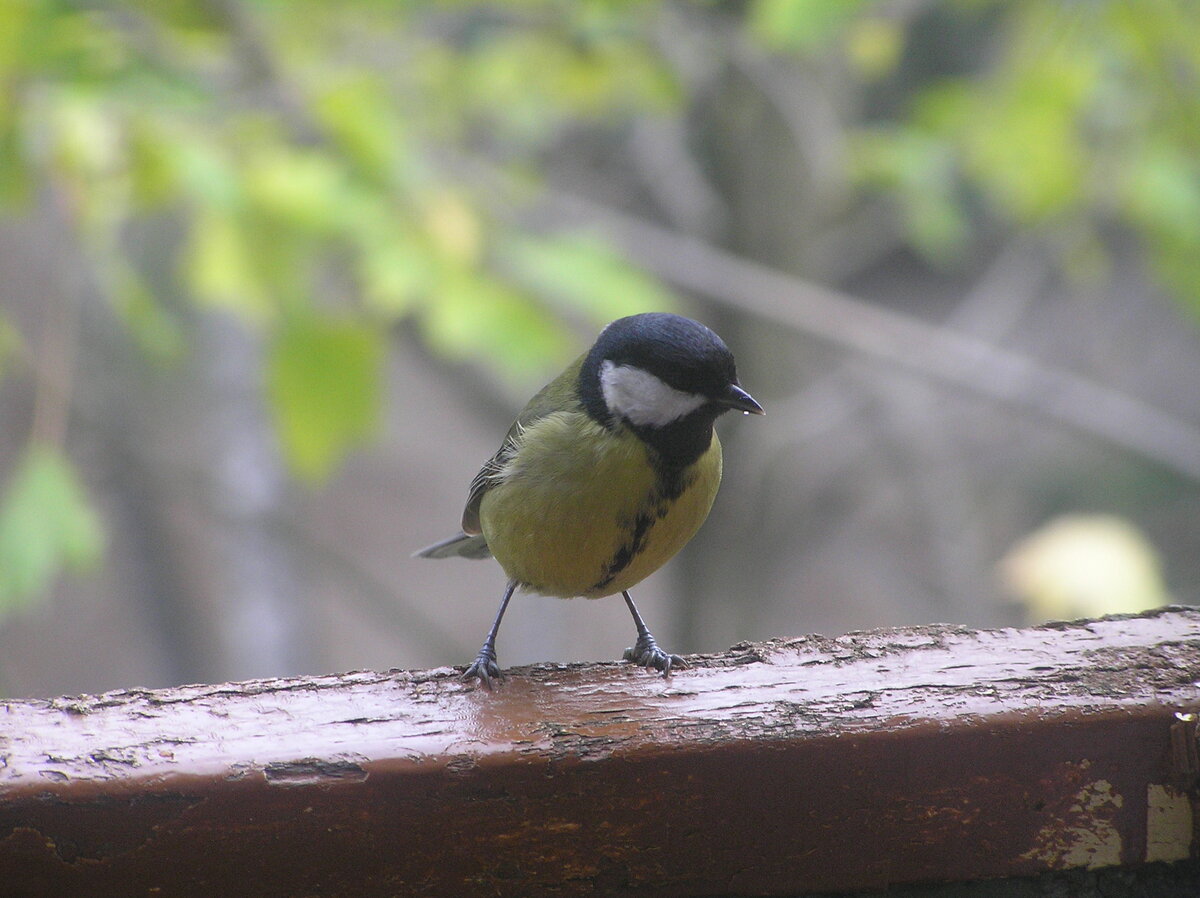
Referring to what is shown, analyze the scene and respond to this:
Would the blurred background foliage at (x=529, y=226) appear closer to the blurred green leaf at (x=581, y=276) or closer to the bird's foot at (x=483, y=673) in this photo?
the blurred green leaf at (x=581, y=276)

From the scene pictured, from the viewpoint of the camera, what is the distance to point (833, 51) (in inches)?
158

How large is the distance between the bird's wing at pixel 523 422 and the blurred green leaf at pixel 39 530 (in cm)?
79

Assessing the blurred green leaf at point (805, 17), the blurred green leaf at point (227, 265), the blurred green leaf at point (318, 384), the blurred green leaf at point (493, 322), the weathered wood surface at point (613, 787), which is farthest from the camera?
the blurred green leaf at point (493, 322)

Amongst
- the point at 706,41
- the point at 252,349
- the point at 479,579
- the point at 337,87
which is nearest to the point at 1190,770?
the point at 337,87

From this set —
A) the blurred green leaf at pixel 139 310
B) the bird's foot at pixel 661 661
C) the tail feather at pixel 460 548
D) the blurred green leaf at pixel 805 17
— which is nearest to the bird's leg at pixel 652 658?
the bird's foot at pixel 661 661

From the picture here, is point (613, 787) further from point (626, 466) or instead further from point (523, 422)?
point (523, 422)

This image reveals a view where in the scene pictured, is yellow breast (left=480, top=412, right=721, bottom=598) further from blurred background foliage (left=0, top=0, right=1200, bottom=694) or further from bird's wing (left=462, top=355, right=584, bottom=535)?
blurred background foliage (left=0, top=0, right=1200, bottom=694)

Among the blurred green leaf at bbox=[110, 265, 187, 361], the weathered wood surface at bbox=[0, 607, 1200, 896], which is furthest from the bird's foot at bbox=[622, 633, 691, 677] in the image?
the blurred green leaf at bbox=[110, 265, 187, 361]

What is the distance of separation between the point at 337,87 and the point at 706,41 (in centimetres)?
124

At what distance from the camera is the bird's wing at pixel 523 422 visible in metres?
2.18

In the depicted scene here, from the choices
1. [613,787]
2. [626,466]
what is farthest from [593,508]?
[613,787]

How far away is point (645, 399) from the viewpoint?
6.48ft

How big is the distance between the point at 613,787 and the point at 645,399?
804 millimetres

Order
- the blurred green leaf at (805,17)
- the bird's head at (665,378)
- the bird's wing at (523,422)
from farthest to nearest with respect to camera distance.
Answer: the blurred green leaf at (805,17), the bird's wing at (523,422), the bird's head at (665,378)
